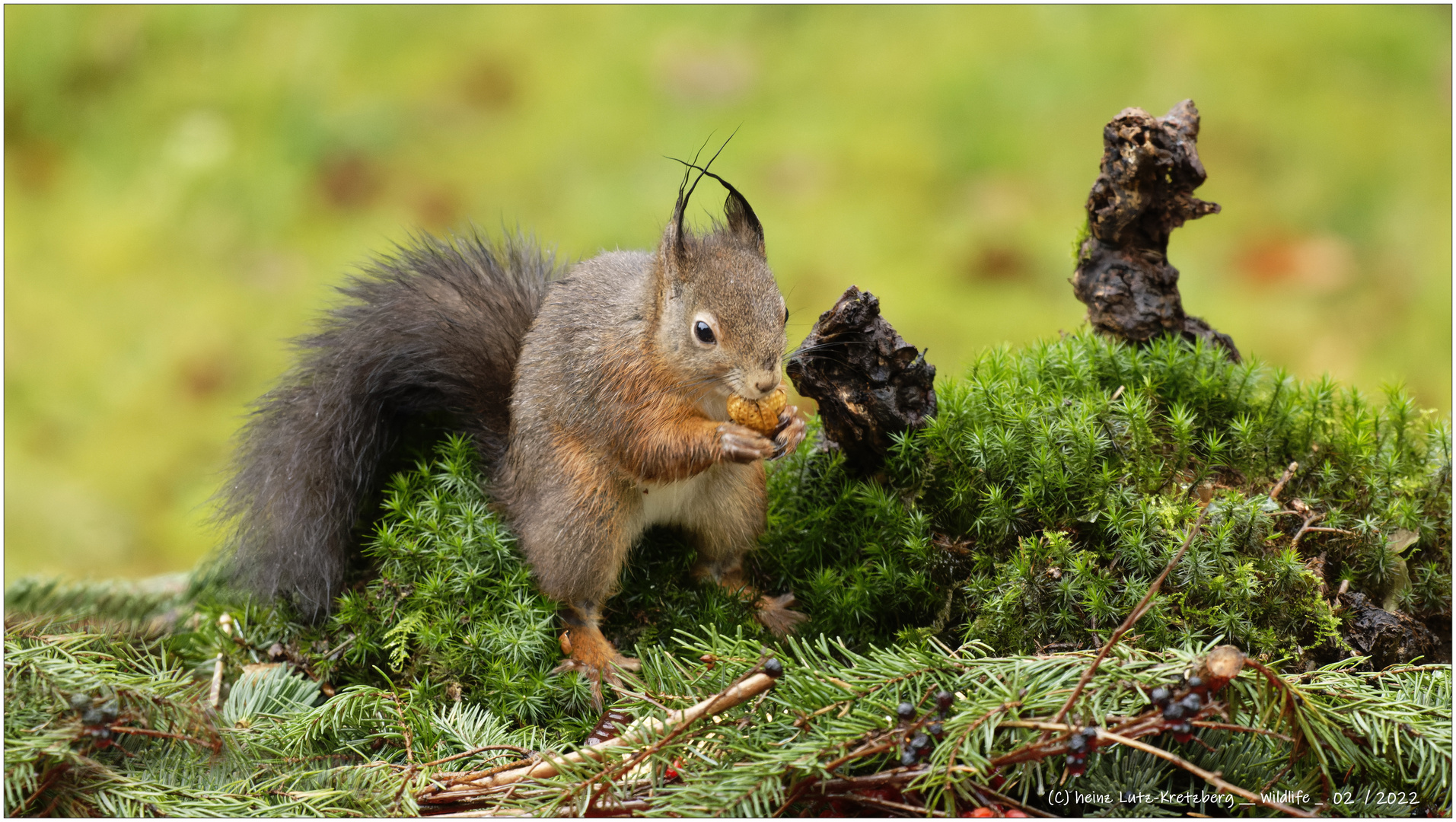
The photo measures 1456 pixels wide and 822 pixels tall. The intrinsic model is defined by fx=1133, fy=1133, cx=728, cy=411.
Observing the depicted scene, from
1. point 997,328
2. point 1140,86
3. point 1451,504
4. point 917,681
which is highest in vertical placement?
point 1140,86

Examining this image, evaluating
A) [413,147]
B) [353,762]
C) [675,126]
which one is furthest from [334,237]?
[353,762]

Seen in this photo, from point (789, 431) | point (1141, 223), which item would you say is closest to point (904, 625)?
point (789, 431)

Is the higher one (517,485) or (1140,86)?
(1140,86)

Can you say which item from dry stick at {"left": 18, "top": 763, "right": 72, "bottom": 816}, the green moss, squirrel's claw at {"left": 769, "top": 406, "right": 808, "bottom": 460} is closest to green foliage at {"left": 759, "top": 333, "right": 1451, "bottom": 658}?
the green moss

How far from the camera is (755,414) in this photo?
1.42 meters

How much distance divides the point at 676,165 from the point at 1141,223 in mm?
1563

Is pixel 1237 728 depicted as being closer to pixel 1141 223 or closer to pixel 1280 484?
pixel 1280 484

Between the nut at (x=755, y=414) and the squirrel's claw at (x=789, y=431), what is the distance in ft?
0.04

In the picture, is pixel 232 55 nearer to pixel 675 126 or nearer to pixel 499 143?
pixel 499 143

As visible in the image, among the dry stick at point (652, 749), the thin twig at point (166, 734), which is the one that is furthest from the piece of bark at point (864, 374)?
the thin twig at point (166, 734)

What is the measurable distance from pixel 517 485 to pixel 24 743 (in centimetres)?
62

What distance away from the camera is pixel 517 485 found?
145 cm

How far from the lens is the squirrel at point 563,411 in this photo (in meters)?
1.39

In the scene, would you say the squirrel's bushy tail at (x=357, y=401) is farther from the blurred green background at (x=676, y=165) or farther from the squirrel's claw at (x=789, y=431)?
the blurred green background at (x=676, y=165)
